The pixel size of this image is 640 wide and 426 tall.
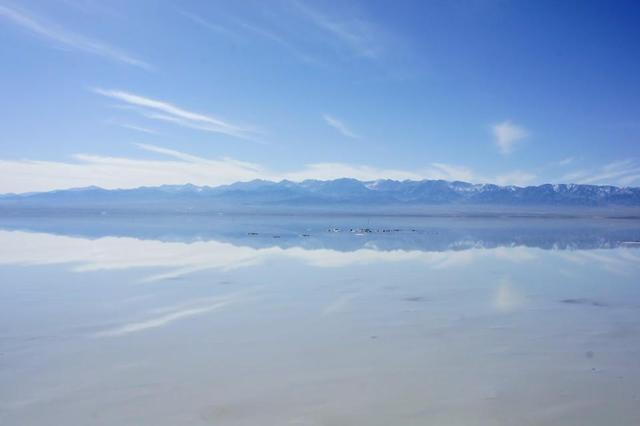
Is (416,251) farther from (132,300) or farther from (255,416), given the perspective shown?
(255,416)

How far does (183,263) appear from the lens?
19906 mm

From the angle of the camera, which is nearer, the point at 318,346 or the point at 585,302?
the point at 318,346

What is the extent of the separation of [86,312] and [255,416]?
23.2 ft

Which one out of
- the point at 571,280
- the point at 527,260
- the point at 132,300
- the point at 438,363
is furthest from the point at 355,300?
the point at 527,260

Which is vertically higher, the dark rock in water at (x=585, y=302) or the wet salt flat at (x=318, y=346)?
the dark rock in water at (x=585, y=302)

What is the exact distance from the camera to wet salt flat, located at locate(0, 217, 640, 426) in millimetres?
6098

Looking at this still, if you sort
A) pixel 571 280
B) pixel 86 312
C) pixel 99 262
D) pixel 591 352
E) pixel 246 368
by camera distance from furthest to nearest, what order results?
pixel 99 262, pixel 571 280, pixel 86 312, pixel 591 352, pixel 246 368

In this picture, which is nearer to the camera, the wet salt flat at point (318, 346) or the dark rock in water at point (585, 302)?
the wet salt flat at point (318, 346)

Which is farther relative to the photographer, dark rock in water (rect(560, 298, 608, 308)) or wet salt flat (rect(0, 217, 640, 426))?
dark rock in water (rect(560, 298, 608, 308))

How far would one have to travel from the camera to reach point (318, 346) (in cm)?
861

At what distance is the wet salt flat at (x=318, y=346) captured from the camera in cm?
610

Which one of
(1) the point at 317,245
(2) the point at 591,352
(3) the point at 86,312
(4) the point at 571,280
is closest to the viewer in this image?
(2) the point at 591,352

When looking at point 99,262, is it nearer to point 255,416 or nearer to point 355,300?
point 355,300

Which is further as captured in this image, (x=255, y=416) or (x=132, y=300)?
(x=132, y=300)
